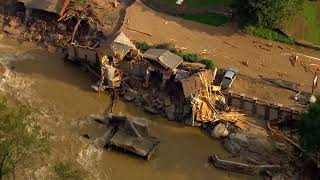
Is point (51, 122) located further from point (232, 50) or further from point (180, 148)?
point (232, 50)

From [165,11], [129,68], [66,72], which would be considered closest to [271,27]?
[165,11]

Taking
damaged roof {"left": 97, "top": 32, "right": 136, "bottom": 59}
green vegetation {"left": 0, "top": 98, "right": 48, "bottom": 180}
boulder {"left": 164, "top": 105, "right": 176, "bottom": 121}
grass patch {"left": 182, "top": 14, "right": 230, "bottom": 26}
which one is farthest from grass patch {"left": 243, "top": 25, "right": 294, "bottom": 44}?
green vegetation {"left": 0, "top": 98, "right": 48, "bottom": 180}

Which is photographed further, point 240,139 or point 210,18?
point 210,18

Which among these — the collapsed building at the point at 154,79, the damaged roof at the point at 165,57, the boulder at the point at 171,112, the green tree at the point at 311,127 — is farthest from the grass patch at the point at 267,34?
the green tree at the point at 311,127

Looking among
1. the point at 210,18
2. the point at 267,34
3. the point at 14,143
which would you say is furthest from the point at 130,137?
the point at 267,34

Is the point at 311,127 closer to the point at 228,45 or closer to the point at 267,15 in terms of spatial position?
the point at 228,45
